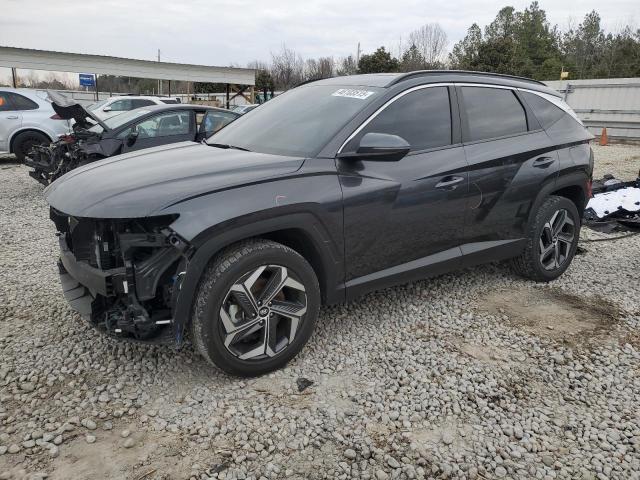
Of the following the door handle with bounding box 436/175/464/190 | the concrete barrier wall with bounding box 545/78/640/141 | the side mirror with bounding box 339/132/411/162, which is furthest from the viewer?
the concrete barrier wall with bounding box 545/78/640/141

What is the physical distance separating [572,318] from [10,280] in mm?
4839

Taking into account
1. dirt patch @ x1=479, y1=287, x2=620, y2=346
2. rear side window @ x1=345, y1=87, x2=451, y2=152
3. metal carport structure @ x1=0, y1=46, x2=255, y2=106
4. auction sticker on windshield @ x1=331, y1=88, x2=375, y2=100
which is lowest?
dirt patch @ x1=479, y1=287, x2=620, y2=346

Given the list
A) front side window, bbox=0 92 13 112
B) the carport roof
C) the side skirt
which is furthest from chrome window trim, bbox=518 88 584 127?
the carport roof

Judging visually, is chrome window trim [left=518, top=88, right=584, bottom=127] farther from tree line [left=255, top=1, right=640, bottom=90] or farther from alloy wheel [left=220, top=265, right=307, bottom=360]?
tree line [left=255, top=1, right=640, bottom=90]

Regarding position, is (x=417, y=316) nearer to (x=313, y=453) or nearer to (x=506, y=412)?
(x=506, y=412)

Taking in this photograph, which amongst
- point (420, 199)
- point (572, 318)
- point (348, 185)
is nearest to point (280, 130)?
point (348, 185)

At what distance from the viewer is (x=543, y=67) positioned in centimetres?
4262

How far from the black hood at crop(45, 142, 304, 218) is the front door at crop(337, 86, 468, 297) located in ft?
1.64

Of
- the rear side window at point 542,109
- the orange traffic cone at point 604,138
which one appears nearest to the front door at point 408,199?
the rear side window at point 542,109

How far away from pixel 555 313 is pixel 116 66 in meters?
23.2

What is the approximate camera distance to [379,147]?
301 centimetres

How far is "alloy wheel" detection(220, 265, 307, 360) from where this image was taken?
2.79m

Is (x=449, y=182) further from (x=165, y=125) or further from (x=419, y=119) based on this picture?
(x=165, y=125)

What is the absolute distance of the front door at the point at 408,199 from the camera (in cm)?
319
